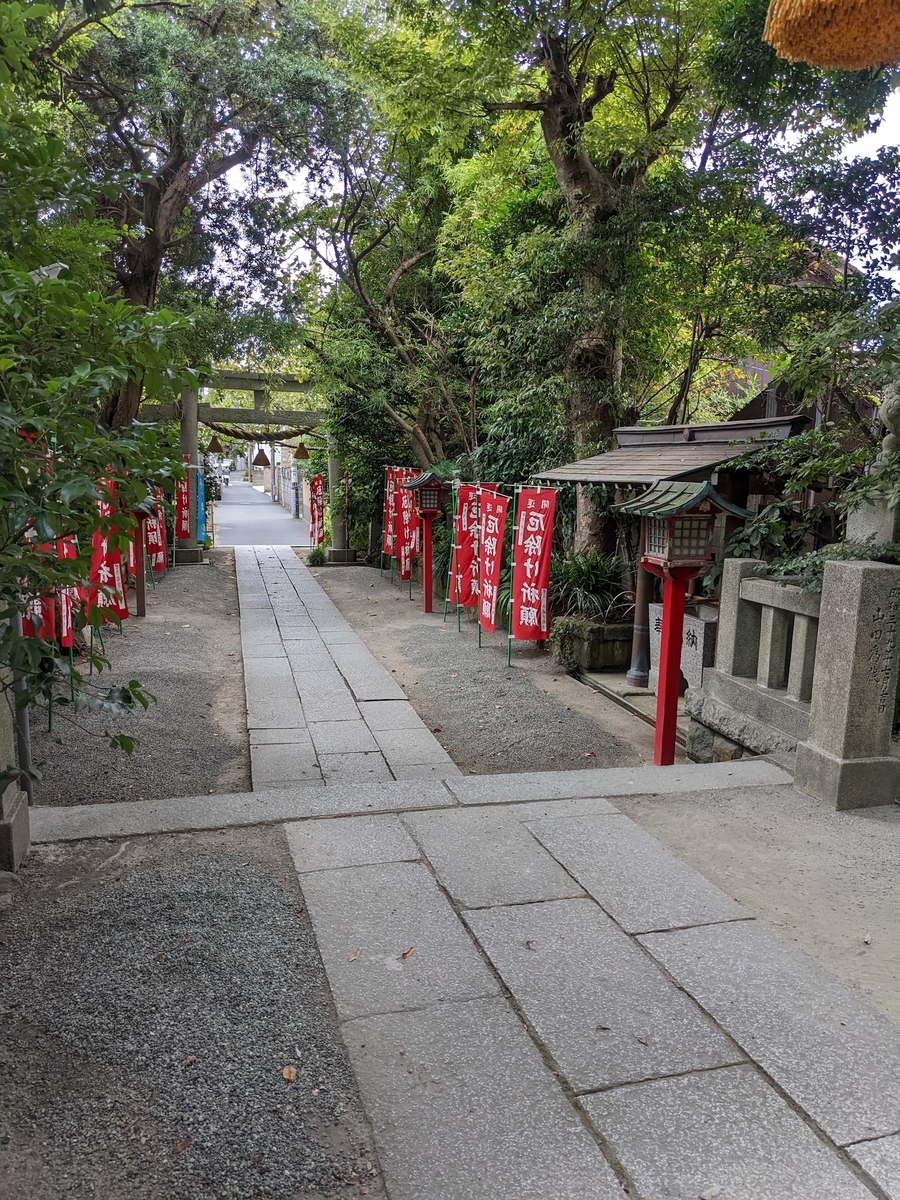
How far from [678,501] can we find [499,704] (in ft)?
9.69

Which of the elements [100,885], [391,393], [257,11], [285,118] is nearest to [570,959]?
[100,885]

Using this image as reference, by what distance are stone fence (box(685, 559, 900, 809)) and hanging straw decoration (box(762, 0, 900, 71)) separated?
9.15 feet

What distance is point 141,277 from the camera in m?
12.4

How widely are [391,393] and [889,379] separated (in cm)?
1283

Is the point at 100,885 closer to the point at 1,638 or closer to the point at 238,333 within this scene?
the point at 1,638

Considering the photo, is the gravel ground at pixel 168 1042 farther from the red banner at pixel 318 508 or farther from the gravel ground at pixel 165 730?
the red banner at pixel 318 508

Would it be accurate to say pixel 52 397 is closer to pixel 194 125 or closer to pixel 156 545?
pixel 194 125

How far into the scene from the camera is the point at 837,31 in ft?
15.1

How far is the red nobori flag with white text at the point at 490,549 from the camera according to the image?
999cm

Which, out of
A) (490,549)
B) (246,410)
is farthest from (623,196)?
(246,410)

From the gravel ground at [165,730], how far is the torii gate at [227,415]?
25.0 ft

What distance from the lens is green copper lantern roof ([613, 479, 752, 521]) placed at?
6.32 m

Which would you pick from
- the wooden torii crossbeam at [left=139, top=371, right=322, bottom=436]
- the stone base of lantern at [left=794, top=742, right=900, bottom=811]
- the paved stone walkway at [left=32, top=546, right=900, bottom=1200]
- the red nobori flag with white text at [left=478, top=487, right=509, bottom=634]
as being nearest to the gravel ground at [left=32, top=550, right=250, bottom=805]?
the paved stone walkway at [left=32, top=546, right=900, bottom=1200]

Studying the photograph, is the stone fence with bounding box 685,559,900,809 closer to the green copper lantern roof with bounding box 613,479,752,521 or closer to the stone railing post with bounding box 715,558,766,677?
the stone railing post with bounding box 715,558,766,677
